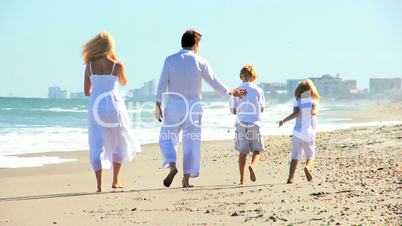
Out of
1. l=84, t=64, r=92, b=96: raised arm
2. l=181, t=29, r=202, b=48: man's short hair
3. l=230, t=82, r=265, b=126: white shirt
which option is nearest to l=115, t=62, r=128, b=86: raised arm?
l=84, t=64, r=92, b=96: raised arm

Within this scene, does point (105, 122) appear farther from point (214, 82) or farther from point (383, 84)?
point (383, 84)

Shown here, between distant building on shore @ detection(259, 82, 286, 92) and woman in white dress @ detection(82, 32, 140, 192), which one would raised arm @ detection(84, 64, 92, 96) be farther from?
distant building on shore @ detection(259, 82, 286, 92)

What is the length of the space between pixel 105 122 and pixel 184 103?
2.95 feet

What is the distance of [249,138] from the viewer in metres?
8.23

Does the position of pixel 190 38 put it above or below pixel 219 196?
above

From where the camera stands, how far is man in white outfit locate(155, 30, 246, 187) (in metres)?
7.38

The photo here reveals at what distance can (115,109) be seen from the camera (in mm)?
7160

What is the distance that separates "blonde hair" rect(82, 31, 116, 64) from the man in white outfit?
66 centimetres

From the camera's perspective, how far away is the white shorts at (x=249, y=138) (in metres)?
8.21

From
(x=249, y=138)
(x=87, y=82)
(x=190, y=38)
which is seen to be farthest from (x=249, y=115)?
(x=87, y=82)

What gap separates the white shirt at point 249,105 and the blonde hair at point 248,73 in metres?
0.08

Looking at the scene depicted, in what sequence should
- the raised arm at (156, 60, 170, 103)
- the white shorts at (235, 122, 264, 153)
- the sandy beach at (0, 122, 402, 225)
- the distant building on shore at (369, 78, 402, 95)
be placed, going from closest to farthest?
the sandy beach at (0, 122, 402, 225) → the raised arm at (156, 60, 170, 103) → the white shorts at (235, 122, 264, 153) → the distant building on shore at (369, 78, 402, 95)

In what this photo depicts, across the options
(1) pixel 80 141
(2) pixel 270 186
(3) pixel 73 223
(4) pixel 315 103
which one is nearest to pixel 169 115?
(2) pixel 270 186

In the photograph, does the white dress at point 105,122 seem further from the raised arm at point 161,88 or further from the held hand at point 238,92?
the held hand at point 238,92
